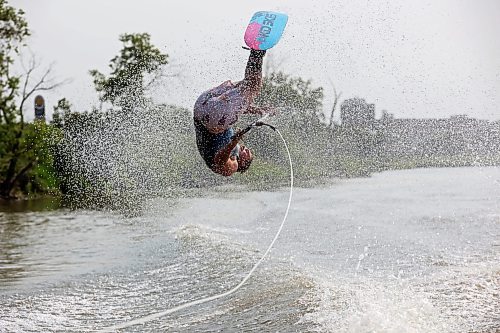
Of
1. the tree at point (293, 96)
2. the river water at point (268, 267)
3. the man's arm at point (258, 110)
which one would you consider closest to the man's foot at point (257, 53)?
the man's arm at point (258, 110)

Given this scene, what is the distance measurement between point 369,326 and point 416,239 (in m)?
3.75

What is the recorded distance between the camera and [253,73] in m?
4.36

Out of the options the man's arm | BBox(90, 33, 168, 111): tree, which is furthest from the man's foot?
BBox(90, 33, 168, 111): tree

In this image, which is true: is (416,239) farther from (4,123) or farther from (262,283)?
(4,123)

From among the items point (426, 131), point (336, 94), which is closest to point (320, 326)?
point (336, 94)

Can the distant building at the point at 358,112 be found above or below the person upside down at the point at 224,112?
above

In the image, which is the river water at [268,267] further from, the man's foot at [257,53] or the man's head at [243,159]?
the man's foot at [257,53]

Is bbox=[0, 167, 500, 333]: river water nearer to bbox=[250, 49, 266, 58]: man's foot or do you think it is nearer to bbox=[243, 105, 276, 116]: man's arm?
bbox=[243, 105, 276, 116]: man's arm

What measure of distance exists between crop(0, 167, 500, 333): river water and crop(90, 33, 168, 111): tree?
7.05 meters

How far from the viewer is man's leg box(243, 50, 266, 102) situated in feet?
14.3

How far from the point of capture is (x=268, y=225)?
32.2ft

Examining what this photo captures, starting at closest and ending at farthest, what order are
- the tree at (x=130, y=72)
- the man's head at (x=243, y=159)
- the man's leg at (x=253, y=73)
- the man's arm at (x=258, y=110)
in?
the man's leg at (x=253, y=73)
the man's arm at (x=258, y=110)
the man's head at (x=243, y=159)
the tree at (x=130, y=72)

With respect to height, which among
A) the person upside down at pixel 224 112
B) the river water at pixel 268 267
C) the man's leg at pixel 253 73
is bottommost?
the river water at pixel 268 267

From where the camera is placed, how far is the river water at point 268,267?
4.93 m
